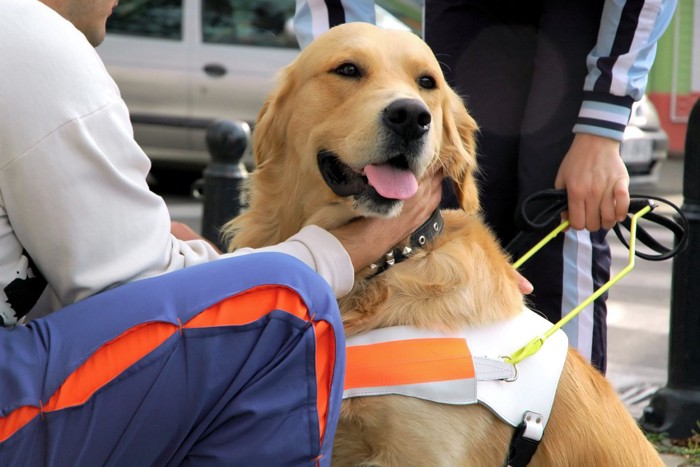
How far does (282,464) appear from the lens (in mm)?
1891

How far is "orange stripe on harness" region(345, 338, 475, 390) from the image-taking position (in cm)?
213

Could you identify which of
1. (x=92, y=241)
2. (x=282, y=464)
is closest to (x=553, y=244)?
(x=282, y=464)

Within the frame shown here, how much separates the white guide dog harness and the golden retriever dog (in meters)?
0.03

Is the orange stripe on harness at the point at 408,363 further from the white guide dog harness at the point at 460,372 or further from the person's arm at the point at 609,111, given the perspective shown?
the person's arm at the point at 609,111

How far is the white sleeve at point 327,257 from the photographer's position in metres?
2.22

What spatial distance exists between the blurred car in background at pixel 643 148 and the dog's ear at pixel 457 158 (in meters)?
6.51

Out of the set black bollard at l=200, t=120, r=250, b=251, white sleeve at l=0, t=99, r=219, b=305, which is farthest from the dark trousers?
black bollard at l=200, t=120, r=250, b=251

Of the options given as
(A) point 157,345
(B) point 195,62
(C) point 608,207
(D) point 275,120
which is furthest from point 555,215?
(B) point 195,62

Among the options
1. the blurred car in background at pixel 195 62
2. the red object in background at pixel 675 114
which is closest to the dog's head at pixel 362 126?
the blurred car in background at pixel 195 62

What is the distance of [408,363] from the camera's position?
2150 millimetres

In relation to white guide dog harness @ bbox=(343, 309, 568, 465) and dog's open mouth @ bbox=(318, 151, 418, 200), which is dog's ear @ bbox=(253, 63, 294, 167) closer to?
dog's open mouth @ bbox=(318, 151, 418, 200)

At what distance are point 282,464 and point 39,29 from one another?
0.92 m

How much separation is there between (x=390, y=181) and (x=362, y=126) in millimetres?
146

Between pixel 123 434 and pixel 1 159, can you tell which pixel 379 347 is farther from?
pixel 1 159
